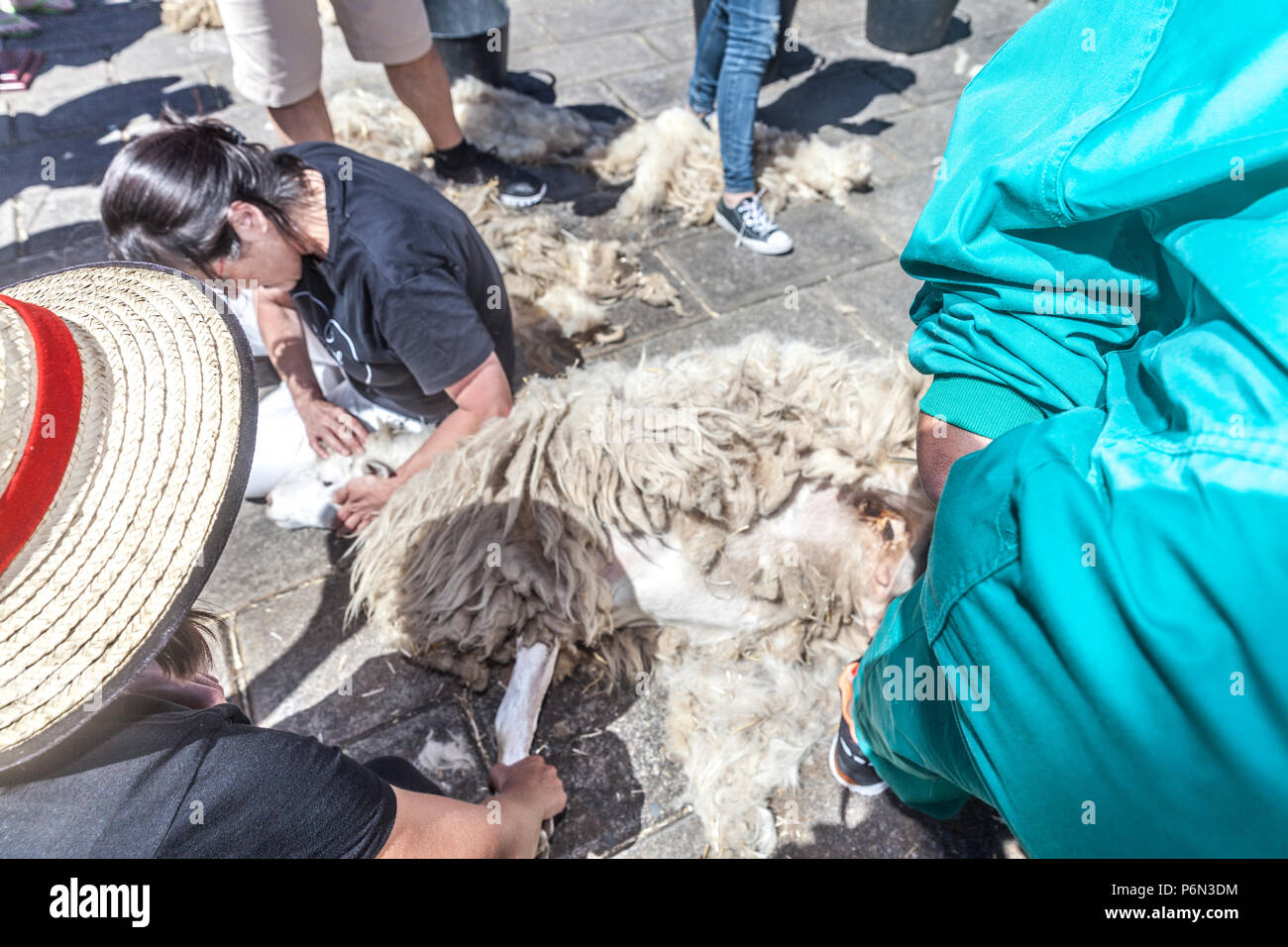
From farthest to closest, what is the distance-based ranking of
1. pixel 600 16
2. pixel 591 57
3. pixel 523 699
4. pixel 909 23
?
pixel 600 16, pixel 591 57, pixel 909 23, pixel 523 699

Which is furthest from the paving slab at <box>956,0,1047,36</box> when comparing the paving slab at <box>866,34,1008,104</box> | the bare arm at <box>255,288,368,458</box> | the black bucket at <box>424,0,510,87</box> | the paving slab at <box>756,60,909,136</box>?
the bare arm at <box>255,288,368,458</box>

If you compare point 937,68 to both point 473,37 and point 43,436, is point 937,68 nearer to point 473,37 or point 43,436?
point 473,37

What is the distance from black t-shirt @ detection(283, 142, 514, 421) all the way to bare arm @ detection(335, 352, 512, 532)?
0.05 m

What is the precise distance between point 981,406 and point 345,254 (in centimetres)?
167

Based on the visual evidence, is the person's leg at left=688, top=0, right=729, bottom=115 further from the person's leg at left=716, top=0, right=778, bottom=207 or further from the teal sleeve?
the teal sleeve

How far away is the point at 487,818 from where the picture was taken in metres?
1.51

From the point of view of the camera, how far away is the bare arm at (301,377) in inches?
98.7

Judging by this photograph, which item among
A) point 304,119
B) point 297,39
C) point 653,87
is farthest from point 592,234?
point 653,87

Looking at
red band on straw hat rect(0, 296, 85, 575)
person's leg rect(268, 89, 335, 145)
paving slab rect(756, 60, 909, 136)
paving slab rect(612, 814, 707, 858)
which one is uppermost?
red band on straw hat rect(0, 296, 85, 575)

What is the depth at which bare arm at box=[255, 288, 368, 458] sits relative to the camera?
251 centimetres

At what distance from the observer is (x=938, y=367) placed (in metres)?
1.20

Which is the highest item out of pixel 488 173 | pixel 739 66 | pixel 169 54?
pixel 739 66
